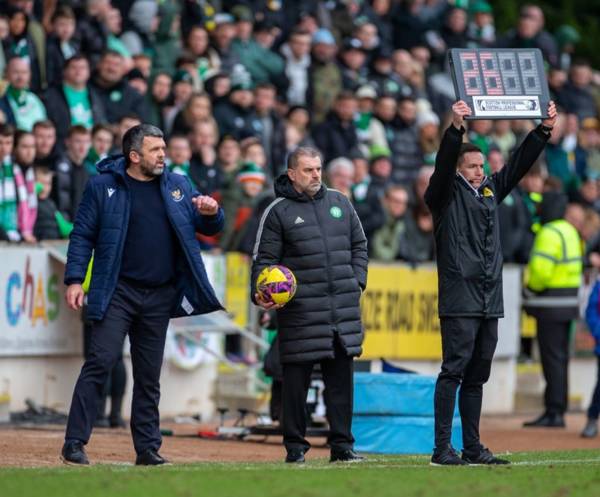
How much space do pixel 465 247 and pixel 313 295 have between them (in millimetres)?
1181

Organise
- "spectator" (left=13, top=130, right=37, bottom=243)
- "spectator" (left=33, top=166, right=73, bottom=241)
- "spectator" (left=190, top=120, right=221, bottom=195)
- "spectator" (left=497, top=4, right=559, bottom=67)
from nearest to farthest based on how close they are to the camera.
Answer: "spectator" (left=13, top=130, right=37, bottom=243) → "spectator" (left=33, top=166, right=73, bottom=241) → "spectator" (left=190, top=120, right=221, bottom=195) → "spectator" (left=497, top=4, right=559, bottom=67)

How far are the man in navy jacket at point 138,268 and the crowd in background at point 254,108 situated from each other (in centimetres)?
498

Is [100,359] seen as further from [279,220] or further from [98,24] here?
[98,24]

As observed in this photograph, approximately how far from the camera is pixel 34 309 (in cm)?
1794

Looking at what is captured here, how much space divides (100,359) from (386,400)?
419cm

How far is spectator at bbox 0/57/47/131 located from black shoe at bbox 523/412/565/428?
651 cm

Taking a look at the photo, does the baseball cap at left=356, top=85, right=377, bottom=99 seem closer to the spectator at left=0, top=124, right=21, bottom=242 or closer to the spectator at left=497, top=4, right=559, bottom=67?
the spectator at left=497, top=4, right=559, bottom=67

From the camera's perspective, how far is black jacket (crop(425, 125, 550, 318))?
42.8ft

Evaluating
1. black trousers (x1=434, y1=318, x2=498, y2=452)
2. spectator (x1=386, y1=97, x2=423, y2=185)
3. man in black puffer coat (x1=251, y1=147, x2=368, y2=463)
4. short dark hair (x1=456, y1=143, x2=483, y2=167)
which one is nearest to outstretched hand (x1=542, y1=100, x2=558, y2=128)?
short dark hair (x1=456, y1=143, x2=483, y2=167)

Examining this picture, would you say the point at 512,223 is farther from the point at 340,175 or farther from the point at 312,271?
the point at 312,271

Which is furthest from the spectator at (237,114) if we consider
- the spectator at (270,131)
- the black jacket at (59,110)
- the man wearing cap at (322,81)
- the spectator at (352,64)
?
the spectator at (352,64)

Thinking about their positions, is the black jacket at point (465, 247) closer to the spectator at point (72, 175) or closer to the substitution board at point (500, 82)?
the substitution board at point (500, 82)

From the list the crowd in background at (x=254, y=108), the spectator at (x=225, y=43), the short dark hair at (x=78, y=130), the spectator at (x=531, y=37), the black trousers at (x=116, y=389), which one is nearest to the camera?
the black trousers at (x=116, y=389)

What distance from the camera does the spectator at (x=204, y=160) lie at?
20.8m
